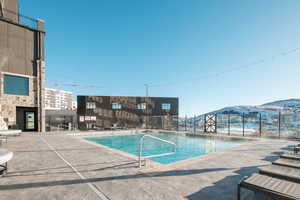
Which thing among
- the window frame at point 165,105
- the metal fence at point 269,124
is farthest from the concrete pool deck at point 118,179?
the window frame at point 165,105

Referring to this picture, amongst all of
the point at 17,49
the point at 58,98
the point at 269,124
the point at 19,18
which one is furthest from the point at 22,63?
the point at 58,98

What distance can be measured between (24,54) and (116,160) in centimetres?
1195

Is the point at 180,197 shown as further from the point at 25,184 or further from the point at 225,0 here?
the point at 225,0

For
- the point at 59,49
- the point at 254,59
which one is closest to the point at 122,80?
the point at 59,49

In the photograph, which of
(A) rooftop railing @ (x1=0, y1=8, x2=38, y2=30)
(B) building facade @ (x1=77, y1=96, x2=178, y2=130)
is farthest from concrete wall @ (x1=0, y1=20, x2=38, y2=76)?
(B) building facade @ (x1=77, y1=96, x2=178, y2=130)

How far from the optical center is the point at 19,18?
11227mm

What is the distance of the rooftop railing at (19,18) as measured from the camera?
35.4 ft

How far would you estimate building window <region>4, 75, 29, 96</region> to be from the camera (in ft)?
33.9

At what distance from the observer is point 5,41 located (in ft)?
33.6

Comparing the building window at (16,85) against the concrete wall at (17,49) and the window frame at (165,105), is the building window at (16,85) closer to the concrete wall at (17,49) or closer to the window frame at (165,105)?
the concrete wall at (17,49)

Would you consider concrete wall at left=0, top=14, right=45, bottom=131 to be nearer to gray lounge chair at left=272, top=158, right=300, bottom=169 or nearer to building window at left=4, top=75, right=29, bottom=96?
building window at left=4, top=75, right=29, bottom=96

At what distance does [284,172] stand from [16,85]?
14.5m

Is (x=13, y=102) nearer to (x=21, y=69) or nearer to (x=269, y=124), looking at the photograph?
(x=21, y=69)

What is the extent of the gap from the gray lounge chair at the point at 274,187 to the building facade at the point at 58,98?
11413 centimetres
